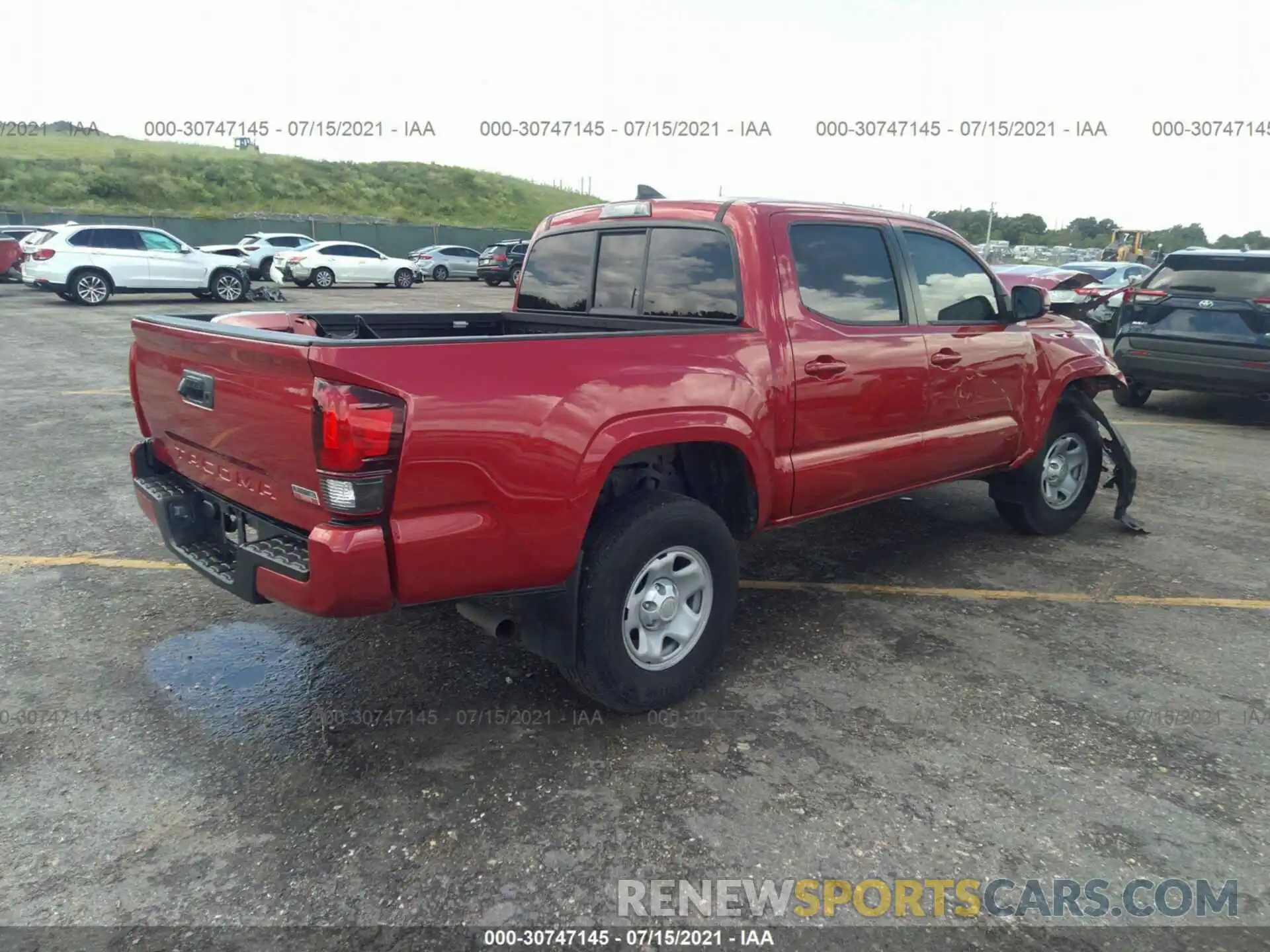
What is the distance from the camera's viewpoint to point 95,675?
351cm

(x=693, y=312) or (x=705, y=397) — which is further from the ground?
(x=693, y=312)

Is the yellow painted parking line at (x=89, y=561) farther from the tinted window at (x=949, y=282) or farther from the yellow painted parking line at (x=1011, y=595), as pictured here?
the tinted window at (x=949, y=282)

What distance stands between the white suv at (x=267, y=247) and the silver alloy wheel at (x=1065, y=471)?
78.7ft

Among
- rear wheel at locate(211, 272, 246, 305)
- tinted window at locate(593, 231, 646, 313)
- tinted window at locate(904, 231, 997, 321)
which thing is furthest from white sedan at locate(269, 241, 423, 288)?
tinted window at locate(904, 231, 997, 321)

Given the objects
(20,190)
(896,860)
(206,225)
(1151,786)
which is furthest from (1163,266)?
(20,190)

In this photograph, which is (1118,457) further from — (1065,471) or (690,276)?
(690,276)

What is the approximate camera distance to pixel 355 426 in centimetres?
246

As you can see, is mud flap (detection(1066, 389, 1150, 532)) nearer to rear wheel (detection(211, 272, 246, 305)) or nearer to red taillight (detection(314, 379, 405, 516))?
red taillight (detection(314, 379, 405, 516))

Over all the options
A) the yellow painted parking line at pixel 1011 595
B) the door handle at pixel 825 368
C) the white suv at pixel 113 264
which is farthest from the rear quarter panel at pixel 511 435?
the white suv at pixel 113 264

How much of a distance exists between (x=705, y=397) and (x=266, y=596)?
5.49 ft

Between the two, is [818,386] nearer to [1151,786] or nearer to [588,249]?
[588,249]

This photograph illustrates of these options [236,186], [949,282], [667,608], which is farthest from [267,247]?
[236,186]

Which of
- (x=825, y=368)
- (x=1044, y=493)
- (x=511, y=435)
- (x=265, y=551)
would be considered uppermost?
(x=825, y=368)

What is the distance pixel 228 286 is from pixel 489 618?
1870 cm
